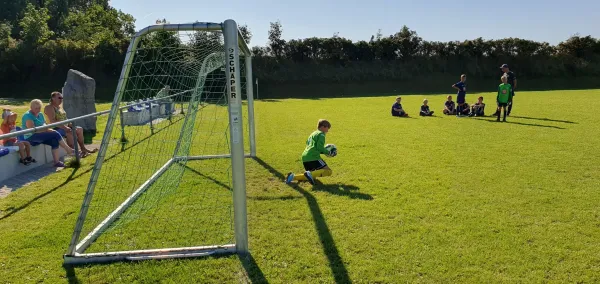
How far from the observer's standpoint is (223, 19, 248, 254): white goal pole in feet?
12.1

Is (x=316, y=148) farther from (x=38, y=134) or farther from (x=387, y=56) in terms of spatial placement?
(x=387, y=56)

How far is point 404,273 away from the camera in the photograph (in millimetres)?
3504

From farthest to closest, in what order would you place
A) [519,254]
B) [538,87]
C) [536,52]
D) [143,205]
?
[536,52] → [538,87] → [143,205] → [519,254]

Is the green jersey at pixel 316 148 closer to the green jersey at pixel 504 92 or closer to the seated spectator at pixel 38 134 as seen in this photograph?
the seated spectator at pixel 38 134

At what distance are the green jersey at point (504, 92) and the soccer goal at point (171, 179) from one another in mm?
9003

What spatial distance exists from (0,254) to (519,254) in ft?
16.9

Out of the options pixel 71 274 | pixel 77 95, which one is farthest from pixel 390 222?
pixel 77 95

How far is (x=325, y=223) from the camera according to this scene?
463 centimetres

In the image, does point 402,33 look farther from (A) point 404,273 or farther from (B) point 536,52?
(A) point 404,273

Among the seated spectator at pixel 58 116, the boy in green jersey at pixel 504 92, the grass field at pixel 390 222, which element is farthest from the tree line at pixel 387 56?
the grass field at pixel 390 222

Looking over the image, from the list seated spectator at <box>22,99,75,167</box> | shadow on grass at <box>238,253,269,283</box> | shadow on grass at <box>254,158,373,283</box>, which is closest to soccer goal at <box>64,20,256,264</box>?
shadow on grass at <box>238,253,269,283</box>

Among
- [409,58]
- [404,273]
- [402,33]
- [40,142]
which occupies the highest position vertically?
[402,33]

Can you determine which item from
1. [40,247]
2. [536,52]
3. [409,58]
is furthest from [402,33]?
[40,247]

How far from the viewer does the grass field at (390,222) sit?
3543 millimetres
